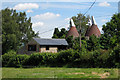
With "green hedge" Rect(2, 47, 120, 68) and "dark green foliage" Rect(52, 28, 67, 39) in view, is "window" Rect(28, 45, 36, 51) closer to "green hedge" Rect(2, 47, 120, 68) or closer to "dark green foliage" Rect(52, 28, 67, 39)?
"green hedge" Rect(2, 47, 120, 68)

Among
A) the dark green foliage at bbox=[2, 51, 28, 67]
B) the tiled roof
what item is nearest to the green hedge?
the dark green foliage at bbox=[2, 51, 28, 67]

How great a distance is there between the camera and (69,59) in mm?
22453

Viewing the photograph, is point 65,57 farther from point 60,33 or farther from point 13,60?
point 60,33

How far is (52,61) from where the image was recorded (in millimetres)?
23688

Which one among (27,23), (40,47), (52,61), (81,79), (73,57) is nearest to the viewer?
(81,79)

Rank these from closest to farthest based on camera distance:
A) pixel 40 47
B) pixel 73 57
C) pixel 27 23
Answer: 1. pixel 73 57
2. pixel 40 47
3. pixel 27 23

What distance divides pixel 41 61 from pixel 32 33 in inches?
1026

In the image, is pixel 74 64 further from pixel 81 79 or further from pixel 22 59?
pixel 81 79

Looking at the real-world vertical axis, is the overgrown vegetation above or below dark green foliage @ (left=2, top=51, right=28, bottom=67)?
above

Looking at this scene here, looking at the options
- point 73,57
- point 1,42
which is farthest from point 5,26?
point 73,57

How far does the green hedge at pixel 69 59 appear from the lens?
63.0 feet

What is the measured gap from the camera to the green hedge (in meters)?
19.2

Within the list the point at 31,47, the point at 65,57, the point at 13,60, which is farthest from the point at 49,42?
the point at 65,57

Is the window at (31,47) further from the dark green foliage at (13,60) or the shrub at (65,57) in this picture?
the shrub at (65,57)
